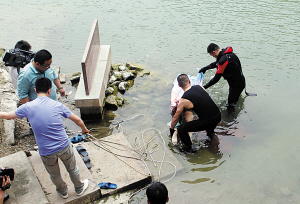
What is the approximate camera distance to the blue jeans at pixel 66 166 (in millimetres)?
2998

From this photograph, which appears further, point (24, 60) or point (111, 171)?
point (24, 60)

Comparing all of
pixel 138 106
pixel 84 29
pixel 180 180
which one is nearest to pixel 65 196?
pixel 180 180

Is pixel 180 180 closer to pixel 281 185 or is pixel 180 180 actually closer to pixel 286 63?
pixel 281 185

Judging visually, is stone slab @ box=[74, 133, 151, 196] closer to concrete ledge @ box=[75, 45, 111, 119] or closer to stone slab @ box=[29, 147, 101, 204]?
stone slab @ box=[29, 147, 101, 204]

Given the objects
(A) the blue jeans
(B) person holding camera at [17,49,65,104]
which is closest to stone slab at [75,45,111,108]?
(B) person holding camera at [17,49,65,104]

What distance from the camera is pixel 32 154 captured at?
4.18 m

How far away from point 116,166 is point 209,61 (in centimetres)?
605

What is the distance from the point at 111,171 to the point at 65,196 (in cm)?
89

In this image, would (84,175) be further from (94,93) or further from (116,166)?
(94,93)

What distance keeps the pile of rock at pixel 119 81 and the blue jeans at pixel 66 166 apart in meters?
3.11

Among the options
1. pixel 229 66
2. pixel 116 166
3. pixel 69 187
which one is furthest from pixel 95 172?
pixel 229 66

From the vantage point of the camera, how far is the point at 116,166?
416 cm

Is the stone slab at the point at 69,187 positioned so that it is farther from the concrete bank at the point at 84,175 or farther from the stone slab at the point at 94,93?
the stone slab at the point at 94,93

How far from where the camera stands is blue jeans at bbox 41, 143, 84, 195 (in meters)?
3.00
